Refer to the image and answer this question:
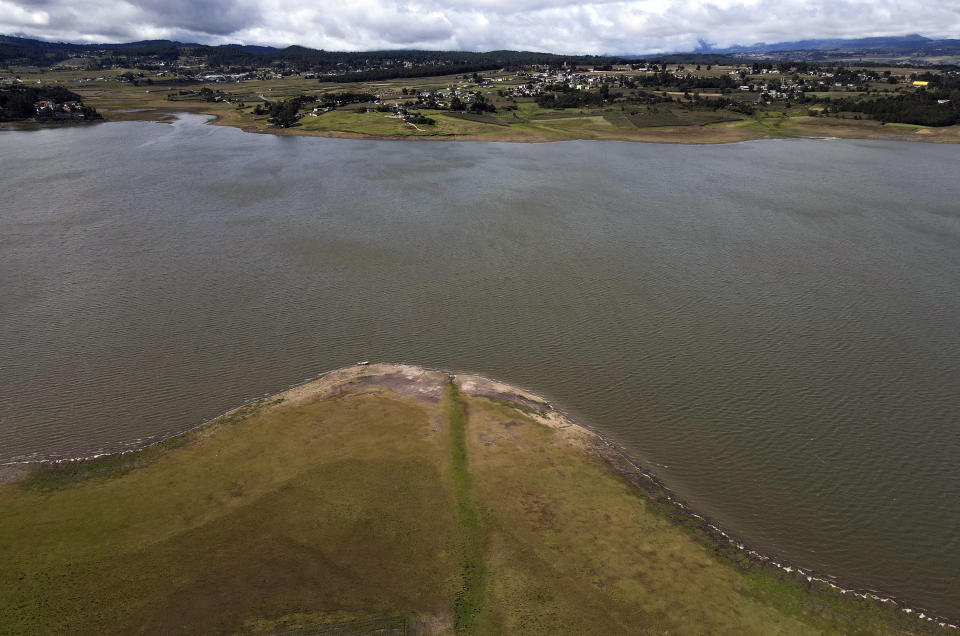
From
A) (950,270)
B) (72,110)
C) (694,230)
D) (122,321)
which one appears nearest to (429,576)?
(122,321)

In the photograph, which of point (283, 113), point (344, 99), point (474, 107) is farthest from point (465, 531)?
point (344, 99)

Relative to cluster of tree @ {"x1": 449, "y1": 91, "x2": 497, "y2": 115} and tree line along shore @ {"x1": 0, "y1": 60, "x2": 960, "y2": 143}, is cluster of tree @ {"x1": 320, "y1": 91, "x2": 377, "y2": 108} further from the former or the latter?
cluster of tree @ {"x1": 449, "y1": 91, "x2": 497, "y2": 115}

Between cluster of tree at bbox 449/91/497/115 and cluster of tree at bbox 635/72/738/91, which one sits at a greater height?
cluster of tree at bbox 635/72/738/91

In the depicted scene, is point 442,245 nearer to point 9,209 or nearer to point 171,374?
point 171,374

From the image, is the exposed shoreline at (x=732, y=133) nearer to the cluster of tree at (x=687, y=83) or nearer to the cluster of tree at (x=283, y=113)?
the cluster of tree at (x=283, y=113)

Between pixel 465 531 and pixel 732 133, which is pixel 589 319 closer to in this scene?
pixel 465 531

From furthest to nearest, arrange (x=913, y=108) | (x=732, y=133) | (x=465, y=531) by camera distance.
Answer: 1. (x=913, y=108)
2. (x=732, y=133)
3. (x=465, y=531)

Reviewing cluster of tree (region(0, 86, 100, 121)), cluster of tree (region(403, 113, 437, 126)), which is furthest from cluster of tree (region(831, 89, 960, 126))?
cluster of tree (region(0, 86, 100, 121))
